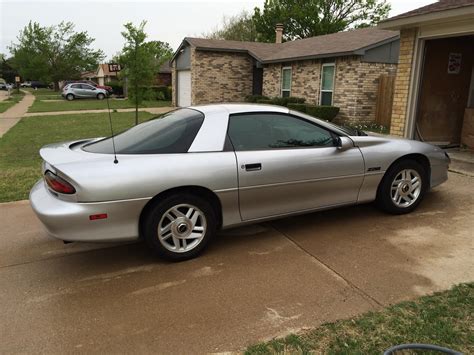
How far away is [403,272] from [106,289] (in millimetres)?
2532

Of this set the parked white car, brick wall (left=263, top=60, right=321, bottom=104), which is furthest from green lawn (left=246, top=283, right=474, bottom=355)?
the parked white car

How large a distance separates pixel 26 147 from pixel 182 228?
8906 mm

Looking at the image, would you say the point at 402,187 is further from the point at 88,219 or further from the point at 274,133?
the point at 88,219

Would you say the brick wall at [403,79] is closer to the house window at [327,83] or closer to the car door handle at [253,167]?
the car door handle at [253,167]

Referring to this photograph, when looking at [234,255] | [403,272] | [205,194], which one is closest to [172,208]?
[205,194]

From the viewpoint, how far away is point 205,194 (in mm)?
3826

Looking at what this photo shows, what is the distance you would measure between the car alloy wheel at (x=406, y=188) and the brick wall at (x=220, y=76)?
725 inches

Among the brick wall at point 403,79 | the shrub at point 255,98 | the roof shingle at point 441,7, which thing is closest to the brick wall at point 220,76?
the shrub at point 255,98

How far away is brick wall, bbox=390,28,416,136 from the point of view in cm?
820

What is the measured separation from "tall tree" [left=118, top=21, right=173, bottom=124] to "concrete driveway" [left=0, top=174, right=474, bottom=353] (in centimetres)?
679

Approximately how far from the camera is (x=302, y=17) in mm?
40656

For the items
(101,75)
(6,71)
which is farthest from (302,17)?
(6,71)

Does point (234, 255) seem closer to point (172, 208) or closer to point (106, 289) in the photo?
point (172, 208)

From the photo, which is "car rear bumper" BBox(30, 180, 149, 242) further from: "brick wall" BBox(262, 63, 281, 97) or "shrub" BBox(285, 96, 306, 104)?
"brick wall" BBox(262, 63, 281, 97)
